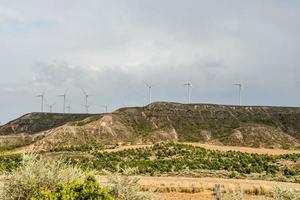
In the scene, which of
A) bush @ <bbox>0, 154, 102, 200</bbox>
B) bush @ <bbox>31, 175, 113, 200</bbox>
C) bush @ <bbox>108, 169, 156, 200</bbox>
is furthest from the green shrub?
bush @ <bbox>31, 175, 113, 200</bbox>

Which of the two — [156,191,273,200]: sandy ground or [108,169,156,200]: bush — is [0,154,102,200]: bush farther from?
[156,191,273,200]: sandy ground

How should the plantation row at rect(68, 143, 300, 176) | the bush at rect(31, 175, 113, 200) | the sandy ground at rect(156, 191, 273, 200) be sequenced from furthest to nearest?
the plantation row at rect(68, 143, 300, 176) < the sandy ground at rect(156, 191, 273, 200) < the bush at rect(31, 175, 113, 200)

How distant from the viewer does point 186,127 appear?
5645 inches

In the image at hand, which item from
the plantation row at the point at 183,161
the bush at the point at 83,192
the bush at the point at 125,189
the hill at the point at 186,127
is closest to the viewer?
the bush at the point at 83,192

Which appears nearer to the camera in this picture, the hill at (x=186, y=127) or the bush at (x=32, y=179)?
the bush at (x=32, y=179)

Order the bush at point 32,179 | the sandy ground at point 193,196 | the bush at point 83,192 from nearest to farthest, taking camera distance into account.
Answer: the bush at point 83,192
the bush at point 32,179
the sandy ground at point 193,196

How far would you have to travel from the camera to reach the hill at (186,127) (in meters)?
129

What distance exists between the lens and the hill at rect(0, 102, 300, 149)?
129 meters

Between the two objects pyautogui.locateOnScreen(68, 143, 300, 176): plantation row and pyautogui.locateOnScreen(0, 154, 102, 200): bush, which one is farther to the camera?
pyautogui.locateOnScreen(68, 143, 300, 176): plantation row

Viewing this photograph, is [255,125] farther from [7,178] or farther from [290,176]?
[7,178]

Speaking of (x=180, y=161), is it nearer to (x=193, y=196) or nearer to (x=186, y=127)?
(x=193, y=196)

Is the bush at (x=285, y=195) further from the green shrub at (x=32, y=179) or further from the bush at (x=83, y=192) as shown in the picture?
the green shrub at (x=32, y=179)

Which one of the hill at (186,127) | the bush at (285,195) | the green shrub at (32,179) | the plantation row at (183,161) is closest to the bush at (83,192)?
the green shrub at (32,179)

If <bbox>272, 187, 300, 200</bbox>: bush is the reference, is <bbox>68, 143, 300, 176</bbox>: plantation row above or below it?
below
